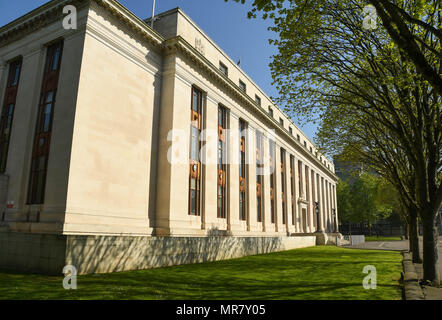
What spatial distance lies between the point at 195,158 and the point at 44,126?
1082 centimetres

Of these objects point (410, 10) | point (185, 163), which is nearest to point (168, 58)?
point (185, 163)

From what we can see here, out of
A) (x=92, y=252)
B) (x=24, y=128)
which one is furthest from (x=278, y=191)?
(x=92, y=252)

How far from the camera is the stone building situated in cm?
1506

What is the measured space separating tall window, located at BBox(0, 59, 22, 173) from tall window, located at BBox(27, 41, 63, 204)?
11.3 feet

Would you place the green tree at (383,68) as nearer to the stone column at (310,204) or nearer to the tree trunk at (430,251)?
the tree trunk at (430,251)

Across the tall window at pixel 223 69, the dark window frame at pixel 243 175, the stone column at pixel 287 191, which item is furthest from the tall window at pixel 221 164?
the stone column at pixel 287 191

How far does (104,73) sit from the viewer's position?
1855 cm

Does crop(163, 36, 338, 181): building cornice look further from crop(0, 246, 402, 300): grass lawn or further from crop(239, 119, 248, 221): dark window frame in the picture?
crop(0, 246, 402, 300): grass lawn

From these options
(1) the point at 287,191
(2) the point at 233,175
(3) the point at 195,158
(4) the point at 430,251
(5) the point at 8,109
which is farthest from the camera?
(1) the point at 287,191

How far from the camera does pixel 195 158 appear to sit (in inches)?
954

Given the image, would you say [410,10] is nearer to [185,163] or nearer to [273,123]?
[185,163]

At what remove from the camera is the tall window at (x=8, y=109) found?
2065cm

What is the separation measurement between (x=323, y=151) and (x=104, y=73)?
54.5 ft

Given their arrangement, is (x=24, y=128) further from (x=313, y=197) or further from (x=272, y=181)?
(x=313, y=197)
